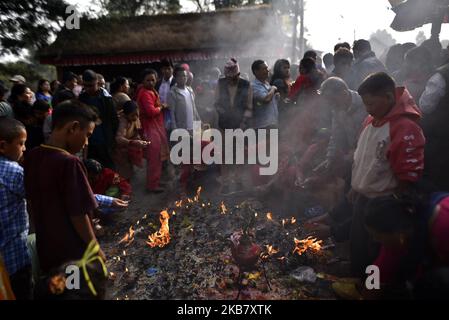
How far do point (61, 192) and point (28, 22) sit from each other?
385 cm

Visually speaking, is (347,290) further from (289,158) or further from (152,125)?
(152,125)

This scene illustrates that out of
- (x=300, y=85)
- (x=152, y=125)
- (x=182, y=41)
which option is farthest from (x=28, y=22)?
(x=182, y=41)

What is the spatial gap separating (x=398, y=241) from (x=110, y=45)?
55.5 feet

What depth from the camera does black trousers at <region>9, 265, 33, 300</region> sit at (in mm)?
2661

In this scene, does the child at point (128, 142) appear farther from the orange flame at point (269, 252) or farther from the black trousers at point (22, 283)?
the black trousers at point (22, 283)

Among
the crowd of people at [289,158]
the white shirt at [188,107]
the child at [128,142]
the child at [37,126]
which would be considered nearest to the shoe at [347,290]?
the crowd of people at [289,158]

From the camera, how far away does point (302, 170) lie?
535 centimetres

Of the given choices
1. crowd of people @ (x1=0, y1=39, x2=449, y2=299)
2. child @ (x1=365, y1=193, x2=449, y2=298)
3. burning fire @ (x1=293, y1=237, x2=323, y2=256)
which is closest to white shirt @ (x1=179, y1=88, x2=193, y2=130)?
crowd of people @ (x1=0, y1=39, x2=449, y2=299)

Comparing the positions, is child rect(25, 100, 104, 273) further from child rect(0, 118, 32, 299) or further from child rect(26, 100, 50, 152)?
child rect(26, 100, 50, 152)

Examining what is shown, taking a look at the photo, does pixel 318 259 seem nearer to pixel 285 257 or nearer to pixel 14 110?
pixel 285 257

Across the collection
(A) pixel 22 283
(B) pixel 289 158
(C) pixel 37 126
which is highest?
(C) pixel 37 126

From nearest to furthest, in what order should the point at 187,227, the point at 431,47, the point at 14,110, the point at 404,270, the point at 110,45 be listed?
the point at 404,270
the point at 187,227
the point at 14,110
the point at 431,47
the point at 110,45

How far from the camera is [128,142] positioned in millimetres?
5562

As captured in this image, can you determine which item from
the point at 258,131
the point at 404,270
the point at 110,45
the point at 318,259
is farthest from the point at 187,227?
the point at 110,45
